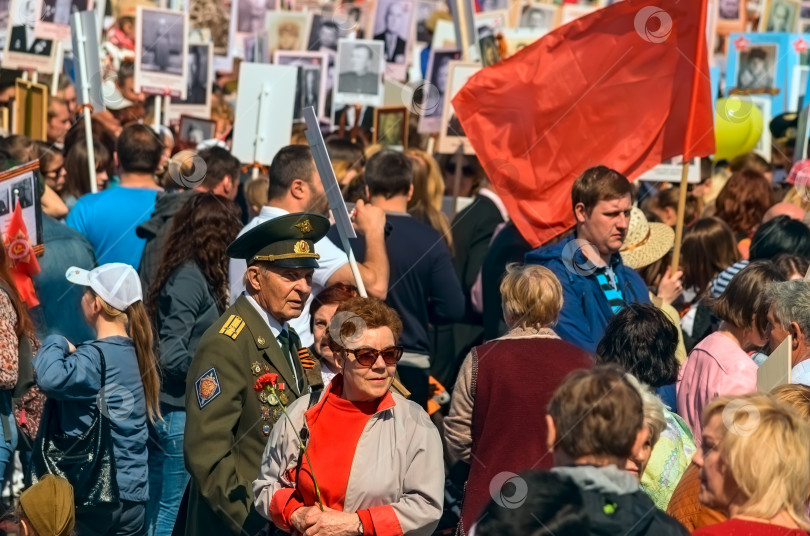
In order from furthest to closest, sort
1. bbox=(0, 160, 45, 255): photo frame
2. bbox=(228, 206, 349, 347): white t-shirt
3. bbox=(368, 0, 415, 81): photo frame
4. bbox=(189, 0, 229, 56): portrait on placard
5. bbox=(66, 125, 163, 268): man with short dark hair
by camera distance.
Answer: bbox=(189, 0, 229, 56): portrait on placard, bbox=(368, 0, 415, 81): photo frame, bbox=(66, 125, 163, 268): man with short dark hair, bbox=(0, 160, 45, 255): photo frame, bbox=(228, 206, 349, 347): white t-shirt

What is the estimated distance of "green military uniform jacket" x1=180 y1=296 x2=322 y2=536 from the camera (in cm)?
452

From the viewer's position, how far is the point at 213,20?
1480cm

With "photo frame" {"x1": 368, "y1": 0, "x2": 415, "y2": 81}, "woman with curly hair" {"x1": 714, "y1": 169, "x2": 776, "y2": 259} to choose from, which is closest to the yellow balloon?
"woman with curly hair" {"x1": 714, "y1": 169, "x2": 776, "y2": 259}

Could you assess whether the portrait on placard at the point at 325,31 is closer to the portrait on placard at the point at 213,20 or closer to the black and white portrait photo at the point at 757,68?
the portrait on placard at the point at 213,20

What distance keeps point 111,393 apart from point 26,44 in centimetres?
645

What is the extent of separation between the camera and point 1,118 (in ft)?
35.7

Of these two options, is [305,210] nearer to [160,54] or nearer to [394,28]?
[160,54]

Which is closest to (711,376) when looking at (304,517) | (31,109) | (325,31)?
(304,517)

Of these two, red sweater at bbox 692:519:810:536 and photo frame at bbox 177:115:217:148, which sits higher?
red sweater at bbox 692:519:810:536

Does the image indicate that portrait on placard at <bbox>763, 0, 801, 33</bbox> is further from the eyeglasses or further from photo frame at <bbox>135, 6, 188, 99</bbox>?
Result: the eyeglasses

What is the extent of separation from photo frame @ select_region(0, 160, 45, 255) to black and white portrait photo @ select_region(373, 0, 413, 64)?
6.27 metres

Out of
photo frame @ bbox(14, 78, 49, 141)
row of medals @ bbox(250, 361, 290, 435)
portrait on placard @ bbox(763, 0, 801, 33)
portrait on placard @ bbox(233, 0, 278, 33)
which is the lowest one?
photo frame @ bbox(14, 78, 49, 141)

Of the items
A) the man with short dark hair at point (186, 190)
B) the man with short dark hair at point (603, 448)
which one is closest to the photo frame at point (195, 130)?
the man with short dark hair at point (186, 190)

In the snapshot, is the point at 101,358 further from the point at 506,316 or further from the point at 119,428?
the point at 506,316
